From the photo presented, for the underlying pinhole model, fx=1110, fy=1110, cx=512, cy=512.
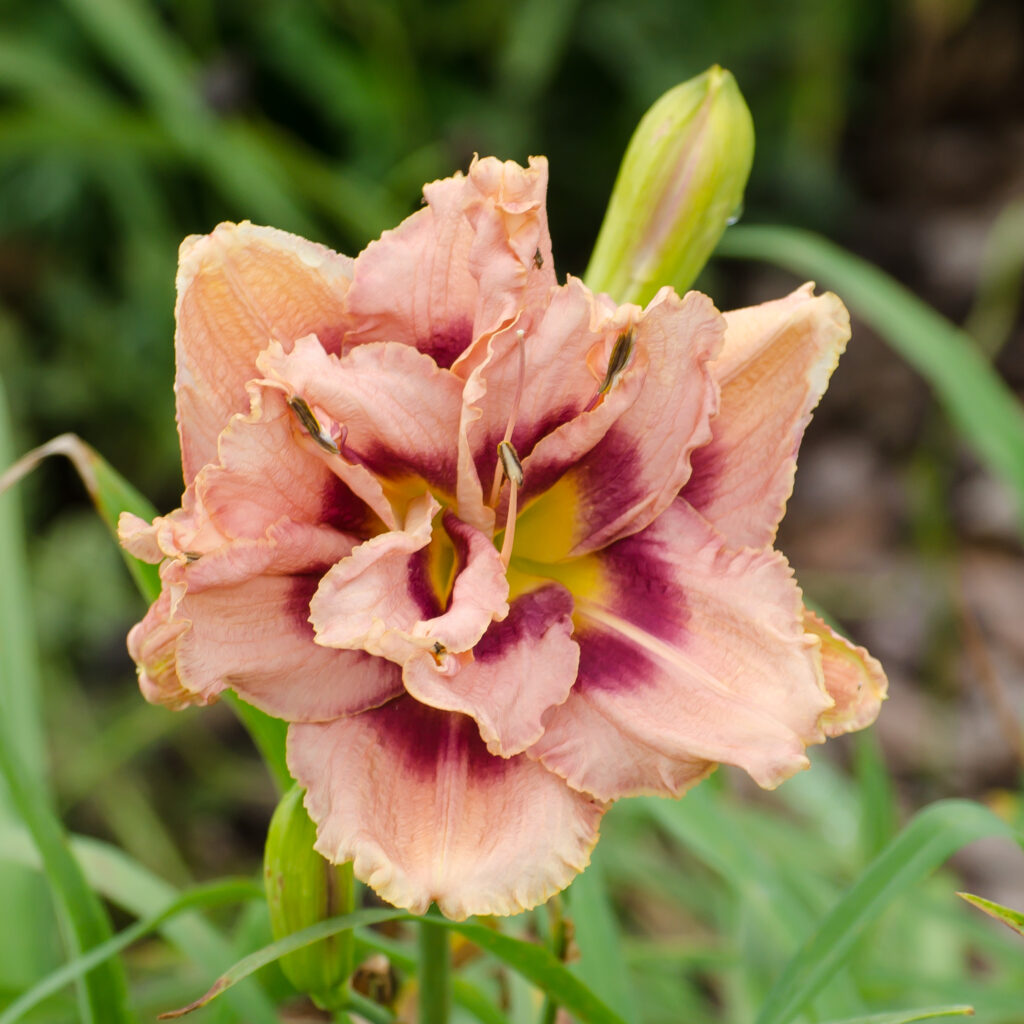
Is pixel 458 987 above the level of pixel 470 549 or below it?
below

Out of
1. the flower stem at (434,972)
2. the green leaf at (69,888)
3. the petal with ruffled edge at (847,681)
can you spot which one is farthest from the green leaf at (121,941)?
the petal with ruffled edge at (847,681)

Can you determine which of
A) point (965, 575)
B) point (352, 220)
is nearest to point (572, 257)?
point (352, 220)

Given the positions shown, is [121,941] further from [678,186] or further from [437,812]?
[678,186]

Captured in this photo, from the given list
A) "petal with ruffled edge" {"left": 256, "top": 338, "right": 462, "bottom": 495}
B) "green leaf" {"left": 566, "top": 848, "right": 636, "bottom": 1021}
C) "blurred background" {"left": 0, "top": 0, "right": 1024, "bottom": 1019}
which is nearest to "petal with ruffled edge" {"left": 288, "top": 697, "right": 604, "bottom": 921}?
"petal with ruffled edge" {"left": 256, "top": 338, "right": 462, "bottom": 495}

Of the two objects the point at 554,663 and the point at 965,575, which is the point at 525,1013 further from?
the point at 965,575

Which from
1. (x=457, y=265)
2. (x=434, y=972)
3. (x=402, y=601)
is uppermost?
(x=457, y=265)

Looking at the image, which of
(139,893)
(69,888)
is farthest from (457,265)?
(139,893)
